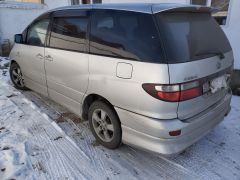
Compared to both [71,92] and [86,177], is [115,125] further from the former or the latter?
[71,92]

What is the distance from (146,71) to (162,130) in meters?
0.61

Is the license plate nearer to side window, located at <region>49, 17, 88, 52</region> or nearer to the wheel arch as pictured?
the wheel arch

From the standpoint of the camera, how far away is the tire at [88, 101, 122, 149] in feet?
9.61

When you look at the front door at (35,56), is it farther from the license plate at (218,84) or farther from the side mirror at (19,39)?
the license plate at (218,84)

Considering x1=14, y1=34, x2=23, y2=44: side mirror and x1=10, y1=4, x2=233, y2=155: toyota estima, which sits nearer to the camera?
x1=10, y1=4, x2=233, y2=155: toyota estima

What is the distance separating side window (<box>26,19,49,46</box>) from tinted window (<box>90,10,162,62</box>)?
1.27 meters

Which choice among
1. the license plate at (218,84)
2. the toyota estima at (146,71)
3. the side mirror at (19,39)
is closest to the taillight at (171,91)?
the toyota estima at (146,71)

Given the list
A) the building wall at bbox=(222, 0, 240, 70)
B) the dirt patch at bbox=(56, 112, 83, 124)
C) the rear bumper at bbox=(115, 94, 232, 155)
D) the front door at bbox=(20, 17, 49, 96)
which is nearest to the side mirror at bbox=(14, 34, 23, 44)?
the front door at bbox=(20, 17, 49, 96)

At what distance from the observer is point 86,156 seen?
3.02m

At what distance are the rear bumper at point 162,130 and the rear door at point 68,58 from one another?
832 mm

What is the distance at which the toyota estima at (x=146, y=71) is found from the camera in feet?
7.77

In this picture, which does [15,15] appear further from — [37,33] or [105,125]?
[105,125]

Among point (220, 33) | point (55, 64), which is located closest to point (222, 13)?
point (220, 33)

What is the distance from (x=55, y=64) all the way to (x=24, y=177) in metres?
1.68
